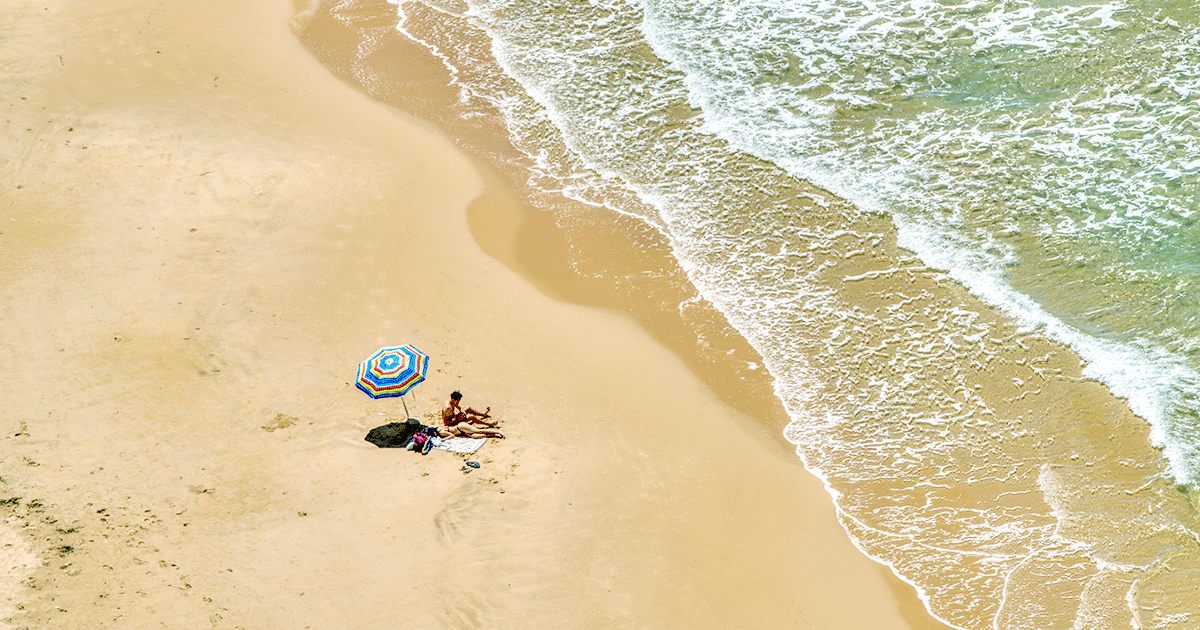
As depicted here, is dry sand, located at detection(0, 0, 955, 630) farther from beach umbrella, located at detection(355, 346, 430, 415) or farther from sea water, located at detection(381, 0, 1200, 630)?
sea water, located at detection(381, 0, 1200, 630)

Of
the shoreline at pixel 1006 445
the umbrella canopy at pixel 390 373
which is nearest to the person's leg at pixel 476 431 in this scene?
the umbrella canopy at pixel 390 373

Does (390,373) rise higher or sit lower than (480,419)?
higher

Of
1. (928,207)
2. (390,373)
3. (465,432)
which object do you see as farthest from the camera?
(928,207)

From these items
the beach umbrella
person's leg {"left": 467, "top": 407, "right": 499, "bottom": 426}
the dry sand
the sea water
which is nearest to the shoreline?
the sea water

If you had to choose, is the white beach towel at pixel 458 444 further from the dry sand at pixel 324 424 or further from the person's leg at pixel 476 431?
the dry sand at pixel 324 424

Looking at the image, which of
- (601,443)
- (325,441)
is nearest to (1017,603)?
(601,443)

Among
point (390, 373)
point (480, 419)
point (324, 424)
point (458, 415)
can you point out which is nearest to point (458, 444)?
point (458, 415)

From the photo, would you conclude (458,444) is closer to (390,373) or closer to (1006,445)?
(390,373)

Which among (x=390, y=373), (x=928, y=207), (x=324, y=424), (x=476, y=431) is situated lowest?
(x=324, y=424)
